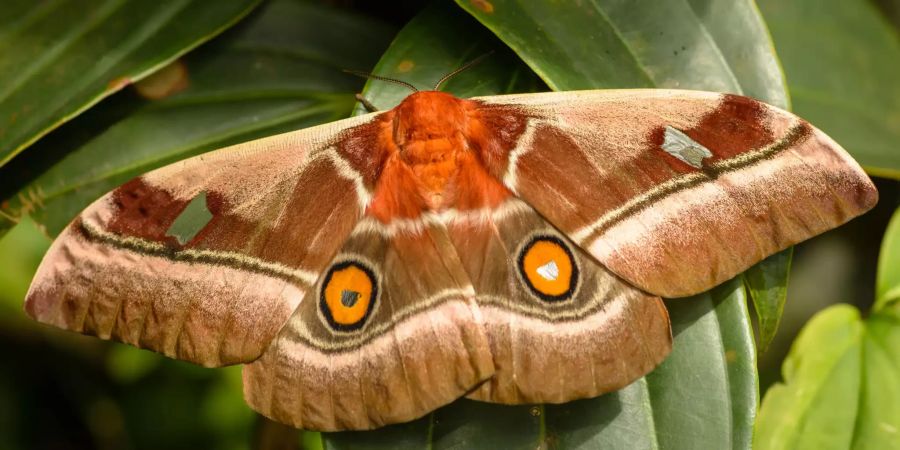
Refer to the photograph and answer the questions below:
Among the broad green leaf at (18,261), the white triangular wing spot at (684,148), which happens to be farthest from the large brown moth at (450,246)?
the broad green leaf at (18,261)

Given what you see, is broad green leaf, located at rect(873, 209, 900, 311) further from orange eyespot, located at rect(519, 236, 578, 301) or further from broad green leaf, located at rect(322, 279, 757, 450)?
orange eyespot, located at rect(519, 236, 578, 301)

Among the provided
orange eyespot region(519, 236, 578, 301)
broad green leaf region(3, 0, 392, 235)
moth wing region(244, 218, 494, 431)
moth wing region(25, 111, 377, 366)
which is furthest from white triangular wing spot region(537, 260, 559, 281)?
broad green leaf region(3, 0, 392, 235)

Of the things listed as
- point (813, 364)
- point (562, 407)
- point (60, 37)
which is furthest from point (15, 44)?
point (813, 364)

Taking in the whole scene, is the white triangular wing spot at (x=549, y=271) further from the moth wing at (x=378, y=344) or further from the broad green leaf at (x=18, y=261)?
the broad green leaf at (x=18, y=261)

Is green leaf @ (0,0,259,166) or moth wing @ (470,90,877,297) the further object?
green leaf @ (0,0,259,166)

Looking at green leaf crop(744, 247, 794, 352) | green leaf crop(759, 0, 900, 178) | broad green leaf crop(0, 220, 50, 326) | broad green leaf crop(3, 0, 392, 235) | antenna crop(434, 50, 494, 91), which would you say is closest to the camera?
green leaf crop(744, 247, 794, 352)

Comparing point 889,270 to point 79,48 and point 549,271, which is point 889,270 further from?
point 79,48

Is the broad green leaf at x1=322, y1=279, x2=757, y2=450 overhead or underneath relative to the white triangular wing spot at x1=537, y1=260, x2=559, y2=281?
underneath
